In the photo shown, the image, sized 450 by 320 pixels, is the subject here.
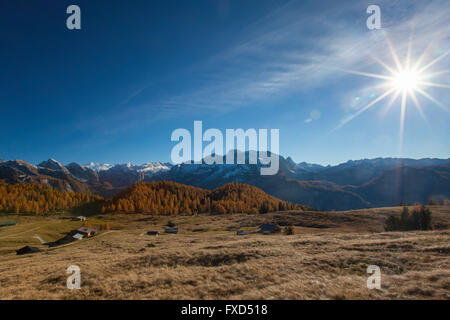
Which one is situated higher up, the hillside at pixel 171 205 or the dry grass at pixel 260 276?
the dry grass at pixel 260 276

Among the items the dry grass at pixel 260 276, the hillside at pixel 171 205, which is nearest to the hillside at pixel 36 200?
A: the hillside at pixel 171 205

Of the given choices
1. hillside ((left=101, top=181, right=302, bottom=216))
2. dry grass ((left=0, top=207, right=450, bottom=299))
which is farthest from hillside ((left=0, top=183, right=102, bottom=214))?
dry grass ((left=0, top=207, right=450, bottom=299))

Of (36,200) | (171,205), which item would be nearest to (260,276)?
(171,205)

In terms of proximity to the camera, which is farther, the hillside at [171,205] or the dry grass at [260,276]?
the hillside at [171,205]

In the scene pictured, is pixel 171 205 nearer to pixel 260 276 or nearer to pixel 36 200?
pixel 36 200

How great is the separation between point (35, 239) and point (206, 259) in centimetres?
8083

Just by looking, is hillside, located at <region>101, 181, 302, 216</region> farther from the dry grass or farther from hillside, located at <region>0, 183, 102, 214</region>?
the dry grass

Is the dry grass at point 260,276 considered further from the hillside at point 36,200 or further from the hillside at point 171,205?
the hillside at point 36,200

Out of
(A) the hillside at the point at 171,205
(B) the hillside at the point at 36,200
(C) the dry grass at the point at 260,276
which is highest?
(C) the dry grass at the point at 260,276

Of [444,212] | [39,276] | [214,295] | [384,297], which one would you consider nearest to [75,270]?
[39,276]

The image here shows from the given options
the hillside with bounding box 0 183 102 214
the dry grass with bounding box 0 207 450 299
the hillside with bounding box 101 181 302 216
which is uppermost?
the dry grass with bounding box 0 207 450 299

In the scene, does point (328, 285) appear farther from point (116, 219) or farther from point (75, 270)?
point (116, 219)
